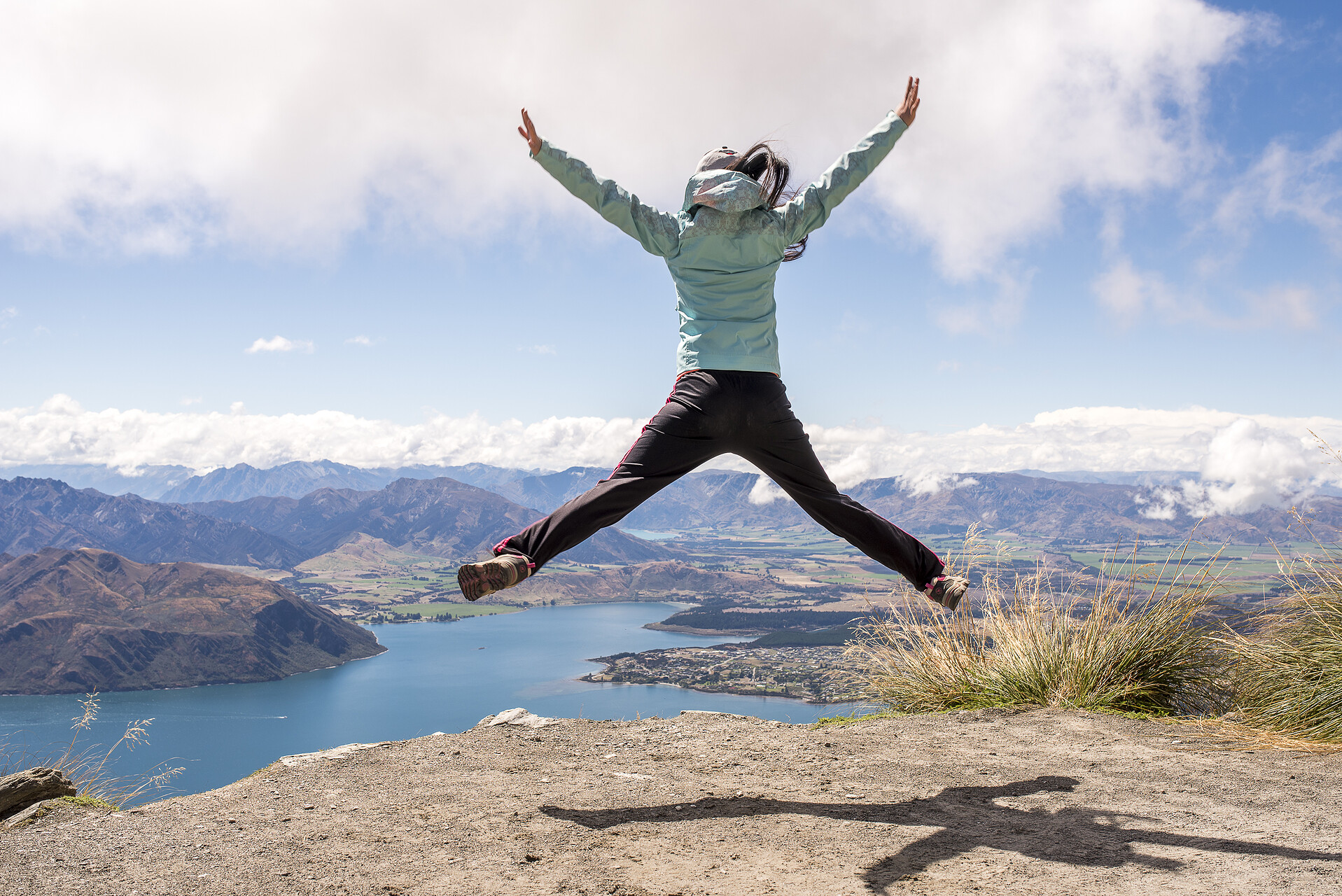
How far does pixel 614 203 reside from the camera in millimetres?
3410

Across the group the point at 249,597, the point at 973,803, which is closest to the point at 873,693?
the point at 973,803

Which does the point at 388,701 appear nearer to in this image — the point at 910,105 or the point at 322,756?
the point at 322,756

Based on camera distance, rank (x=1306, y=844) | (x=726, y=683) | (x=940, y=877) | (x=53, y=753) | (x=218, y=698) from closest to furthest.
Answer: (x=940, y=877), (x=1306, y=844), (x=53, y=753), (x=726, y=683), (x=218, y=698)

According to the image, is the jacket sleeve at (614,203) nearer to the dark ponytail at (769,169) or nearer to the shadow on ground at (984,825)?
the dark ponytail at (769,169)

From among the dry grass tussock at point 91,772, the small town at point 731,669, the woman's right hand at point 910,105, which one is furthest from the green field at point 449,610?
the woman's right hand at point 910,105

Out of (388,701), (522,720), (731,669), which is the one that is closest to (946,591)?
(522,720)

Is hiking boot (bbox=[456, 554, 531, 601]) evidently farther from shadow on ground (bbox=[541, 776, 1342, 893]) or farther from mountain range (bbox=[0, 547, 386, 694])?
mountain range (bbox=[0, 547, 386, 694])

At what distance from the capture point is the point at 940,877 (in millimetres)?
2373

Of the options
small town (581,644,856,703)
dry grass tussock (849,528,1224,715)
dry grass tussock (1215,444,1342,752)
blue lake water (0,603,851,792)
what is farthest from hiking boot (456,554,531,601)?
blue lake water (0,603,851,792)

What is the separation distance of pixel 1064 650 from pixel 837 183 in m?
3.96

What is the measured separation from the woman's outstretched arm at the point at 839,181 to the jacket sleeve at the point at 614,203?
56cm

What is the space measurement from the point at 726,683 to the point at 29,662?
13545 centimetres

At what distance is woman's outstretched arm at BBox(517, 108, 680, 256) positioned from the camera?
3.40 m

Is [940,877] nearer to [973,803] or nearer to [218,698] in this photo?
[973,803]
